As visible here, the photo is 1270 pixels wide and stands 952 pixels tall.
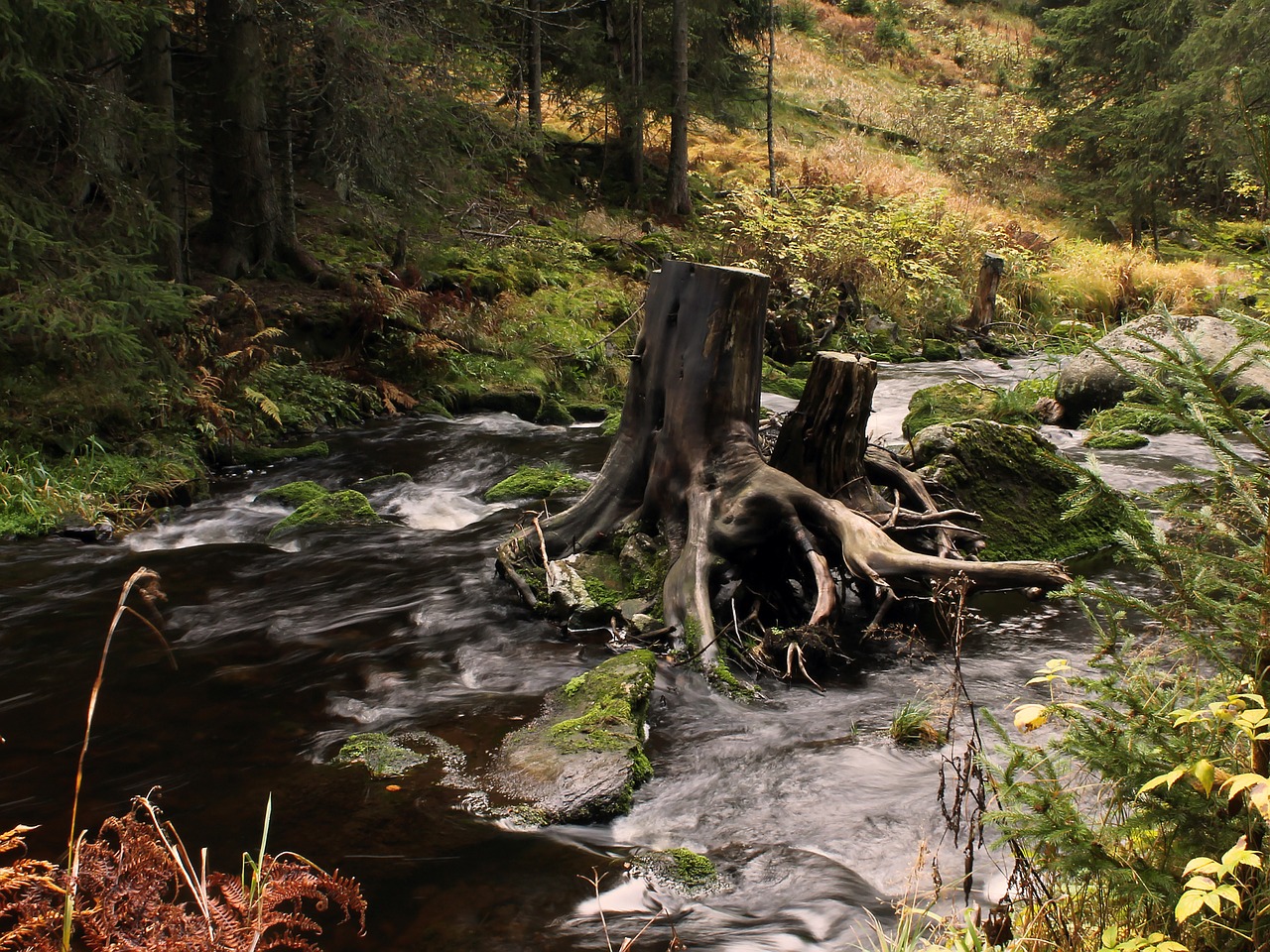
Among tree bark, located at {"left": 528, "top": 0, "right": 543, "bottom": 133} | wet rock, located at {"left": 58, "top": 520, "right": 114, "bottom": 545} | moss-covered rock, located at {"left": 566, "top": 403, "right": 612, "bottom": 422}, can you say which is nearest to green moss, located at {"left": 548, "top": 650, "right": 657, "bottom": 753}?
wet rock, located at {"left": 58, "top": 520, "right": 114, "bottom": 545}

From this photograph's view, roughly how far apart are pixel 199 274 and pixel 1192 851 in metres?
12.5

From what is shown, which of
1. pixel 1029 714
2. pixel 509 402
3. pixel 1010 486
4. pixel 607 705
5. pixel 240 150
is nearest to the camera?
pixel 1029 714

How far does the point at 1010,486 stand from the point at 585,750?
4.44 meters

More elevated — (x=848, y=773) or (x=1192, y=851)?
(x=1192, y=851)

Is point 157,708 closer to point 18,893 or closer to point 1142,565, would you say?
point 18,893

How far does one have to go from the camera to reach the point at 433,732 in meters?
4.43

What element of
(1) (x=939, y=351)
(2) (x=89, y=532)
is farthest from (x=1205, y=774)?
(1) (x=939, y=351)

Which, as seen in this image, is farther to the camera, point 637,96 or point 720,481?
point 637,96

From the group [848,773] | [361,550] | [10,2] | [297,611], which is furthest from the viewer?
[361,550]

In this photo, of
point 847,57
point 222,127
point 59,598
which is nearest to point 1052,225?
point 847,57

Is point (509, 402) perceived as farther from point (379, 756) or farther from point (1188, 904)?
point (1188, 904)

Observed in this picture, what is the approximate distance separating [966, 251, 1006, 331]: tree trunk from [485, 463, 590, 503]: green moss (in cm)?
1256

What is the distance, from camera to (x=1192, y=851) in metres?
2.14

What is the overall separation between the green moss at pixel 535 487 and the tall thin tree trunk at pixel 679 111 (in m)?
15.0
